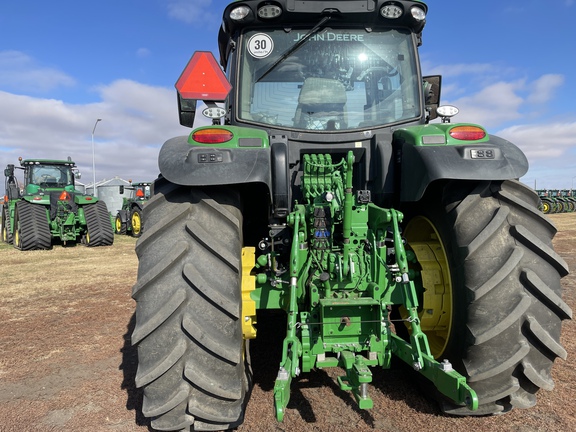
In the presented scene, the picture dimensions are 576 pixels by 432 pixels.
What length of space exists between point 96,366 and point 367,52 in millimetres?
3306

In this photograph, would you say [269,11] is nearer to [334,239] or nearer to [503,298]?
[334,239]

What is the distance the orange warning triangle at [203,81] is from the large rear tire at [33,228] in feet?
35.2

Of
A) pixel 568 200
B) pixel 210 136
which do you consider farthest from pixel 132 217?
pixel 568 200

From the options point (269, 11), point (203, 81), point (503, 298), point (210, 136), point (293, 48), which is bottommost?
point (503, 298)

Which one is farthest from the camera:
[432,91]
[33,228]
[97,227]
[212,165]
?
[97,227]

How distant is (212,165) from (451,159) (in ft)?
4.34

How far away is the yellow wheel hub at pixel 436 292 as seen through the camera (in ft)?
8.26

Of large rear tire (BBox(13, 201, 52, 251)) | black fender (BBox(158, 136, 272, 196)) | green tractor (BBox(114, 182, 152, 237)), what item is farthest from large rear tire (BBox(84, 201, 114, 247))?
black fender (BBox(158, 136, 272, 196))

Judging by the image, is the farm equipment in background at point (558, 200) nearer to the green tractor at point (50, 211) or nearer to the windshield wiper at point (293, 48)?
the green tractor at point (50, 211)

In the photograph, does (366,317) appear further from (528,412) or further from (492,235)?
(528,412)

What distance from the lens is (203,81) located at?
2.82 m

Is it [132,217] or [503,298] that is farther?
[132,217]

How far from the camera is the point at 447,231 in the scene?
94.7 inches

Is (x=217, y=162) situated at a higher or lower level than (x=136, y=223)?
higher
